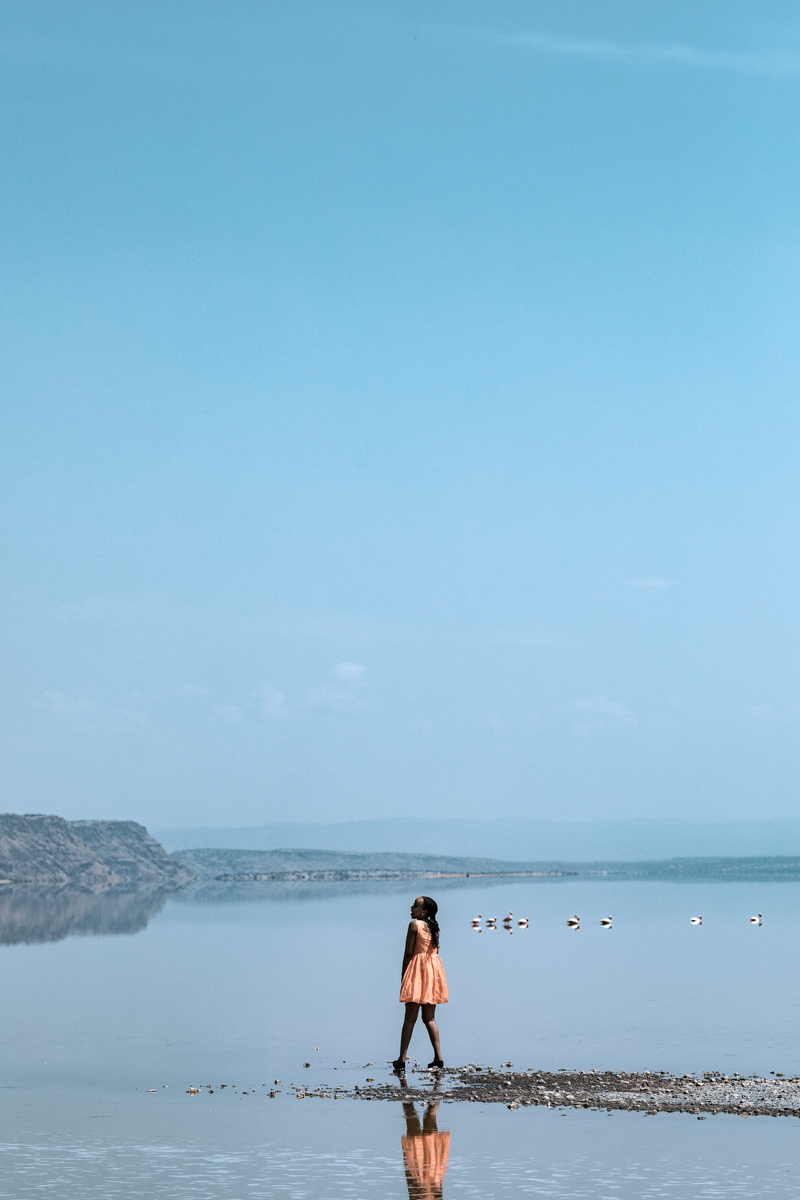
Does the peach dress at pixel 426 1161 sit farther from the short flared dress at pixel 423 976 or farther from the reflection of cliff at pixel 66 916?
the reflection of cliff at pixel 66 916

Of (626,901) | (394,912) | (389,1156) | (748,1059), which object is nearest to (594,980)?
(748,1059)

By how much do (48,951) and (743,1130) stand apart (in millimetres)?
34981

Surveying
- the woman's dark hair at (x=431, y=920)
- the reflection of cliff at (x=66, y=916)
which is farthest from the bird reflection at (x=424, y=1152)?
the reflection of cliff at (x=66, y=916)

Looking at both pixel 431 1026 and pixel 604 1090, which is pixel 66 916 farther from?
pixel 604 1090

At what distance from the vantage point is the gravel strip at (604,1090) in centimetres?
1838

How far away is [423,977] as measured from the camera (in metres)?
21.7

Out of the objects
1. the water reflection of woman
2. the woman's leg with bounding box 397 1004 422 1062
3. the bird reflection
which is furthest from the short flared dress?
the water reflection of woman

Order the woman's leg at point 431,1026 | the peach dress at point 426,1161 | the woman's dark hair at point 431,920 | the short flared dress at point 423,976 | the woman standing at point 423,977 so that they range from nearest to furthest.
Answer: the peach dress at point 426,1161 → the woman's leg at point 431,1026 → the woman standing at point 423,977 → the short flared dress at point 423,976 → the woman's dark hair at point 431,920

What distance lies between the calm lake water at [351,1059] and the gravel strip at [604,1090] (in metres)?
0.53

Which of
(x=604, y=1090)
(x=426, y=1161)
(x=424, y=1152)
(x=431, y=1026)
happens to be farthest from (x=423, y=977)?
(x=426, y=1161)

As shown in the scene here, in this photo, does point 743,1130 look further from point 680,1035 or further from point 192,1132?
point 680,1035

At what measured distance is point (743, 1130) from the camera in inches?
668

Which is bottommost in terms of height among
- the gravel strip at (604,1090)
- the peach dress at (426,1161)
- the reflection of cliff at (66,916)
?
the peach dress at (426,1161)

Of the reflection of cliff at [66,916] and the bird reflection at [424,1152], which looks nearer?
the bird reflection at [424,1152]
